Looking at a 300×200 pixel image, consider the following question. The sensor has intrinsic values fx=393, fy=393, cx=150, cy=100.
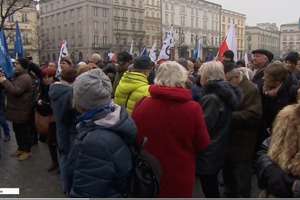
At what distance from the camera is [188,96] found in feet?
10.1

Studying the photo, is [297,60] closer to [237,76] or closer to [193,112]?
[237,76]

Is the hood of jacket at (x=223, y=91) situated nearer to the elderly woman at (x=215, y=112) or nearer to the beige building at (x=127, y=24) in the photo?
the elderly woman at (x=215, y=112)

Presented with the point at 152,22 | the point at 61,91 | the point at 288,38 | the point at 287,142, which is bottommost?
the point at 287,142

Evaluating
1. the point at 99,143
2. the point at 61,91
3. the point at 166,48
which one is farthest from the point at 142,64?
the point at 166,48

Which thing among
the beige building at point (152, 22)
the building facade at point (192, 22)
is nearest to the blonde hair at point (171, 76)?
the building facade at point (192, 22)

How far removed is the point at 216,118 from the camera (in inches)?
151

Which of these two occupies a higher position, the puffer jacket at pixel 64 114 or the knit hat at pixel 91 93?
the knit hat at pixel 91 93

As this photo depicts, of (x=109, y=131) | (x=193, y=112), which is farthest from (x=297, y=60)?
(x=109, y=131)

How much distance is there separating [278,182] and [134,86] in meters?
2.58

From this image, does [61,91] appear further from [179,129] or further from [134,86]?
[179,129]

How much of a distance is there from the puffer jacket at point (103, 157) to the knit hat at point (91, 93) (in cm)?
11

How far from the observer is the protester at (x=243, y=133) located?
14.0ft

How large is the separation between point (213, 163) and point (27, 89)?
371 cm

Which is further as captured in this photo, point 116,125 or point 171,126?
point 171,126
